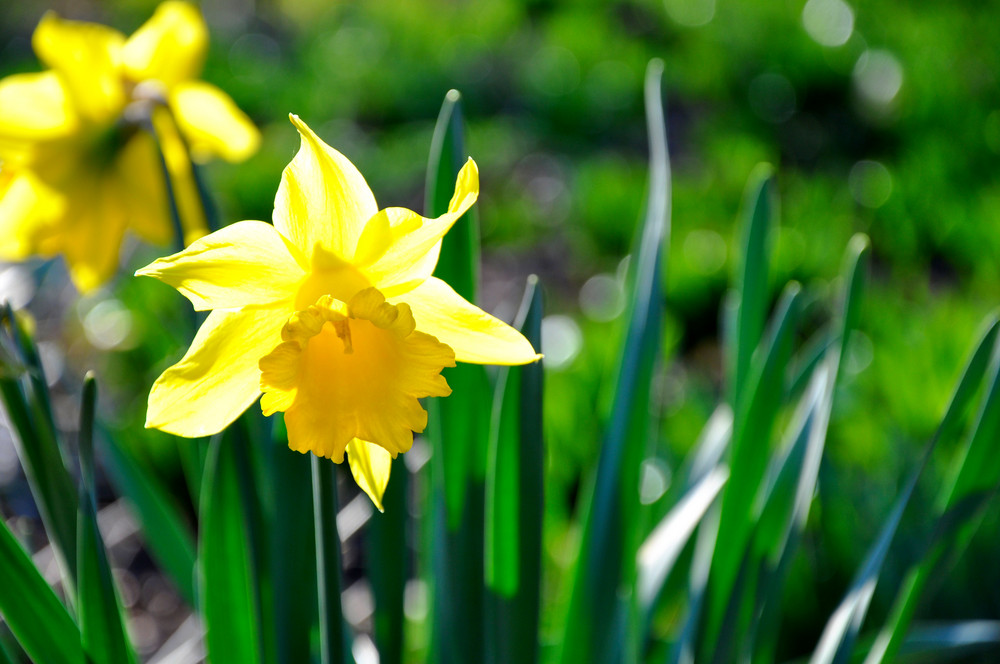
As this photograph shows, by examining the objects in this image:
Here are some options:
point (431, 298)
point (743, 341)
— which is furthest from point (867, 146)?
point (431, 298)

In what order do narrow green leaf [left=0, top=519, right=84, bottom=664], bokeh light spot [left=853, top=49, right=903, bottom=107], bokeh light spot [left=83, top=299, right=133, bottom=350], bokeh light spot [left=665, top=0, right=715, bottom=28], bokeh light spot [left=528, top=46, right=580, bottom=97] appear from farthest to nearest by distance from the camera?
bokeh light spot [left=665, top=0, right=715, bottom=28] < bokeh light spot [left=528, top=46, right=580, bottom=97] < bokeh light spot [left=853, top=49, right=903, bottom=107] < bokeh light spot [left=83, top=299, right=133, bottom=350] < narrow green leaf [left=0, top=519, right=84, bottom=664]

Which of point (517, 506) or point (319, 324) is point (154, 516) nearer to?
point (517, 506)

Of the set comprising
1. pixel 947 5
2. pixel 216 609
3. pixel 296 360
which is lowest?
pixel 216 609

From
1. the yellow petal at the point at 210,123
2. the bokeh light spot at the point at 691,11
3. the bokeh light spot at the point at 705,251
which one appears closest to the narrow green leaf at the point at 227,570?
the yellow petal at the point at 210,123

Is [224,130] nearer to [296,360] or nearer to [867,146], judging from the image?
[296,360]

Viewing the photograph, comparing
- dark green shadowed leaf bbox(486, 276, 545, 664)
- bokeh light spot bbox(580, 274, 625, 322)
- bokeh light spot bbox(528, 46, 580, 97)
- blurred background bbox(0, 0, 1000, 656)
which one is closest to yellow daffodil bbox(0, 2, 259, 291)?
blurred background bbox(0, 0, 1000, 656)

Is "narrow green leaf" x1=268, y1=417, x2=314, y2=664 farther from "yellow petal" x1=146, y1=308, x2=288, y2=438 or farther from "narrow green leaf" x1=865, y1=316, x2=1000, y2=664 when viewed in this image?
"narrow green leaf" x1=865, y1=316, x2=1000, y2=664

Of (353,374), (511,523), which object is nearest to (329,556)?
(353,374)

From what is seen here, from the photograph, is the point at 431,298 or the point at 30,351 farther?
the point at 30,351
